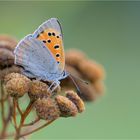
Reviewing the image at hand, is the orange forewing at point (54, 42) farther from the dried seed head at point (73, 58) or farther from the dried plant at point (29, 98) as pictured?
the dried seed head at point (73, 58)

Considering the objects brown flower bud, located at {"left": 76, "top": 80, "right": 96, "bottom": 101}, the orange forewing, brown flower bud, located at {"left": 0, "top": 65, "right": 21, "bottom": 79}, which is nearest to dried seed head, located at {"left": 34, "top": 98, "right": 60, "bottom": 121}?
brown flower bud, located at {"left": 0, "top": 65, "right": 21, "bottom": 79}

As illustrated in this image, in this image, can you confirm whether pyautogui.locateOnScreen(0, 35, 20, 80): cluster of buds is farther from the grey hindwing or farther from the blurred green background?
the blurred green background

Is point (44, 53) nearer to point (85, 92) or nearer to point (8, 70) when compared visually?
point (8, 70)

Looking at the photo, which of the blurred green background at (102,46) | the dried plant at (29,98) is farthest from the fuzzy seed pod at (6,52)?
the blurred green background at (102,46)

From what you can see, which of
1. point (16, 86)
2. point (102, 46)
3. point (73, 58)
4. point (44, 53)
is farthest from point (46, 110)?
point (102, 46)

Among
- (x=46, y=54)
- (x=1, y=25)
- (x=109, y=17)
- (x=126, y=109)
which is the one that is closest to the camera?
(x=46, y=54)

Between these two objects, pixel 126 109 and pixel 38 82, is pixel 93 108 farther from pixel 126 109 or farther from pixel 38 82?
pixel 38 82

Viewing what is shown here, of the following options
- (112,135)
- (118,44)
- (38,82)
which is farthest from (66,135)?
(118,44)
